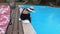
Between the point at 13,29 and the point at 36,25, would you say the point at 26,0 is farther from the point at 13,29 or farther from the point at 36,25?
the point at 13,29

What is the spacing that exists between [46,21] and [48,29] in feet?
1.16

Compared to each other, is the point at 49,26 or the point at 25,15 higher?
the point at 25,15

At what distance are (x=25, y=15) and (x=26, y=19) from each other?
0.07m

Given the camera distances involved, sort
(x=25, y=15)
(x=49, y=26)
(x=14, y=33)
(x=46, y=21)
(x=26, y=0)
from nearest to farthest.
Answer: (x=14, y=33), (x=25, y=15), (x=49, y=26), (x=46, y=21), (x=26, y=0)

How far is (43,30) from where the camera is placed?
1.81 metres

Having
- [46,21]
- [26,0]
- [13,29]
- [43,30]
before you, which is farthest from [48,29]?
[26,0]

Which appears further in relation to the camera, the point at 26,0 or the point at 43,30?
the point at 26,0

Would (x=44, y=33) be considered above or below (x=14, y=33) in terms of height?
below

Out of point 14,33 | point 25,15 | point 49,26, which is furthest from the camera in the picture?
point 49,26

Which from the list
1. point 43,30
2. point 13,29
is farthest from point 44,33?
point 13,29

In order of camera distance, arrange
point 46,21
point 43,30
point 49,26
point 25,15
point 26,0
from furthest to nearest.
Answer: point 26,0 < point 46,21 < point 49,26 < point 43,30 < point 25,15

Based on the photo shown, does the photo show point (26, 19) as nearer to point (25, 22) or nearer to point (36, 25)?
point (25, 22)

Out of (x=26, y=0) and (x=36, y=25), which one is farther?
(x=26, y=0)

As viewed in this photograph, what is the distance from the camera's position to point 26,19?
66.9 inches
